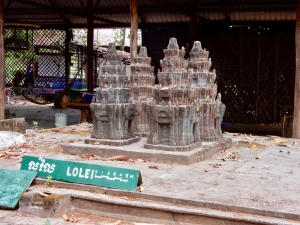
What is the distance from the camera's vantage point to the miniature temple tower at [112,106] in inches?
245

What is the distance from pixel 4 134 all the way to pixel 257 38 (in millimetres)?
7752

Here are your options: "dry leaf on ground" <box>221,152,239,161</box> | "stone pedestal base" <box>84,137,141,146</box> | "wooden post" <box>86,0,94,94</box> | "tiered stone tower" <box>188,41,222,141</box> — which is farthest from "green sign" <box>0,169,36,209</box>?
"wooden post" <box>86,0,94,94</box>

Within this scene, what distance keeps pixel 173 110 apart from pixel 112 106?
3.04ft

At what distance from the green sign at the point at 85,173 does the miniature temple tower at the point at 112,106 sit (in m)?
1.56

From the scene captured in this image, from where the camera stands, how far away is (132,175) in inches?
167

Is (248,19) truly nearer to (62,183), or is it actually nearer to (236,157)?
(236,157)

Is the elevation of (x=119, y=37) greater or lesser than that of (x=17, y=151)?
greater

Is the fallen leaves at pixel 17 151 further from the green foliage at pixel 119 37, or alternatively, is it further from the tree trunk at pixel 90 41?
the green foliage at pixel 119 37

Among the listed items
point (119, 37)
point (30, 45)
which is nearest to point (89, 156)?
point (30, 45)

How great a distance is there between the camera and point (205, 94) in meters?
6.69

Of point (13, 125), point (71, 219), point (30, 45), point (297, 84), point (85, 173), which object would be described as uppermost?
point (30, 45)

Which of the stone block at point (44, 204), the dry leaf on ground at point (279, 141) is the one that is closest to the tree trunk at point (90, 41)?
the dry leaf on ground at point (279, 141)

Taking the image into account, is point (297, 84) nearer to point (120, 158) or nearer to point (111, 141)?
point (111, 141)

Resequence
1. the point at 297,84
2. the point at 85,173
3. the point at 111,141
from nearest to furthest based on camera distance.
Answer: the point at 85,173 → the point at 111,141 → the point at 297,84
